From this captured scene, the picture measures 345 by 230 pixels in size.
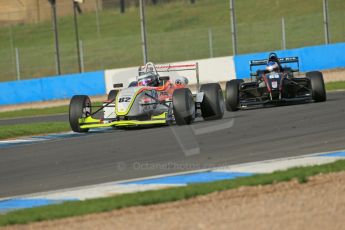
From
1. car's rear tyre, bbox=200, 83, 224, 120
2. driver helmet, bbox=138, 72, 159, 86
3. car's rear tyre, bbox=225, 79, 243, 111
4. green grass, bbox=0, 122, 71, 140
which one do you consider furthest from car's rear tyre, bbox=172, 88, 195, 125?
green grass, bbox=0, 122, 71, 140

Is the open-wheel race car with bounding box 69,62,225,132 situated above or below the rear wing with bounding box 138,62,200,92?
below

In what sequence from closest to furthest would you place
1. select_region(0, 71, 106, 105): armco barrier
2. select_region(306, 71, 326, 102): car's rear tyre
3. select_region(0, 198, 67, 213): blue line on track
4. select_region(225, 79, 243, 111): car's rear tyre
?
select_region(0, 198, 67, 213): blue line on track
select_region(306, 71, 326, 102): car's rear tyre
select_region(225, 79, 243, 111): car's rear tyre
select_region(0, 71, 106, 105): armco barrier

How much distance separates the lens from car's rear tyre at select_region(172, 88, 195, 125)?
16594 millimetres

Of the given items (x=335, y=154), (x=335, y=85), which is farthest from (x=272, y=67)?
(x=335, y=154)

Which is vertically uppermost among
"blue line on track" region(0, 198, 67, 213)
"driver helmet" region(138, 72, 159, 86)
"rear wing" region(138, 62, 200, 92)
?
"rear wing" region(138, 62, 200, 92)

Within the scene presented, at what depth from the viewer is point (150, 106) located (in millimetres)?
17547

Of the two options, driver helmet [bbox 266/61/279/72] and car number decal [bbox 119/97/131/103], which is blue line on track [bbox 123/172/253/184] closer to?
car number decal [bbox 119/97/131/103]

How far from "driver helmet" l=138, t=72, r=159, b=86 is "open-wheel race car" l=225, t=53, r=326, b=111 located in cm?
228

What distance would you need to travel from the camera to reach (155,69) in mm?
18422

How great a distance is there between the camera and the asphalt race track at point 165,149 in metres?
11.9

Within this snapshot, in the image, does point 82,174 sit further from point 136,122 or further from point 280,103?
point 280,103

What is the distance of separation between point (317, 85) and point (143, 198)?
10640 mm

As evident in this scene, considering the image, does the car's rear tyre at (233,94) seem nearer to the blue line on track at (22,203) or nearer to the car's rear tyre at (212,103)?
the car's rear tyre at (212,103)

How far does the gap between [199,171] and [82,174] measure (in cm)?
167
